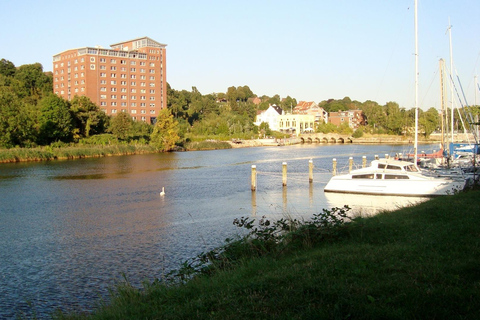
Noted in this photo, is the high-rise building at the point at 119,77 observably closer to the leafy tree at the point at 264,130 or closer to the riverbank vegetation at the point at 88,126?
the riverbank vegetation at the point at 88,126

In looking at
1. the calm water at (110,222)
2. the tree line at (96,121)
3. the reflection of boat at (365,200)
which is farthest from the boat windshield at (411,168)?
the tree line at (96,121)

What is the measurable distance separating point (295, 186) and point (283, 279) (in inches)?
1087

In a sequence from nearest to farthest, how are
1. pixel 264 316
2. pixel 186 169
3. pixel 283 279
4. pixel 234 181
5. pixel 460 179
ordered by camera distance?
pixel 264 316, pixel 283 279, pixel 460 179, pixel 234 181, pixel 186 169

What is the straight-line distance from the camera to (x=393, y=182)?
28047 millimetres

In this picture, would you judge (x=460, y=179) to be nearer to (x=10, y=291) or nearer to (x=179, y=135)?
(x=10, y=291)

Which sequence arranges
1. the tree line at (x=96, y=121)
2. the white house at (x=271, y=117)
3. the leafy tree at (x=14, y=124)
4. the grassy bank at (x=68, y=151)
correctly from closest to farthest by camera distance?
the grassy bank at (x=68, y=151) < the leafy tree at (x=14, y=124) < the tree line at (x=96, y=121) < the white house at (x=271, y=117)

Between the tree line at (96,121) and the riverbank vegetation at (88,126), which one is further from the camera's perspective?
the tree line at (96,121)

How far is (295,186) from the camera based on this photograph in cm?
3534

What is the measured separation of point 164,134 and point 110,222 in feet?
212

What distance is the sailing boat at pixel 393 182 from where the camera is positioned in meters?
27.1

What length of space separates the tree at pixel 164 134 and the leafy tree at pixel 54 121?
1510 cm

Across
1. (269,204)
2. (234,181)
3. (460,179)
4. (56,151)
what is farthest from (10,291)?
(56,151)

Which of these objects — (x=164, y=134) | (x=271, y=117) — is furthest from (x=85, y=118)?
(x=271, y=117)

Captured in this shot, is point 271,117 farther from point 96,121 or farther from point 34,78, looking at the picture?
point 96,121
